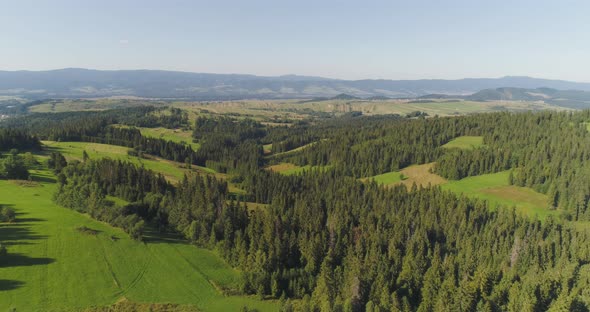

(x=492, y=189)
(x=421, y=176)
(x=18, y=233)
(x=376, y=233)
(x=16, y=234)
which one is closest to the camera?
(x=16, y=234)

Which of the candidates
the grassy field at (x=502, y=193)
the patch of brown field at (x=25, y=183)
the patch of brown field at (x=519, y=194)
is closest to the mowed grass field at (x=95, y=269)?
the patch of brown field at (x=25, y=183)

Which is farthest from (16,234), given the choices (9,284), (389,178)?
(389,178)

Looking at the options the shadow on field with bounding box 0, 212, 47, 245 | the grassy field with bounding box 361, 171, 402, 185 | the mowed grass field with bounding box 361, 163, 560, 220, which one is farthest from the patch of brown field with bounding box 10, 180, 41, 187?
the grassy field with bounding box 361, 171, 402, 185

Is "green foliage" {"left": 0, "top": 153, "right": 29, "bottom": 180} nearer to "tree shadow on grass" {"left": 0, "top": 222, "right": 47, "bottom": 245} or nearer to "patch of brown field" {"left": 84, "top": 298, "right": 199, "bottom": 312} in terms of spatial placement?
"tree shadow on grass" {"left": 0, "top": 222, "right": 47, "bottom": 245}

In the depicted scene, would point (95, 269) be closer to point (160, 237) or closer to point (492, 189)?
point (160, 237)

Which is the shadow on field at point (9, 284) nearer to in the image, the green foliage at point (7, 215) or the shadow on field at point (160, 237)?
the shadow on field at point (160, 237)

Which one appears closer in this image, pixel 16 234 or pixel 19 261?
pixel 19 261

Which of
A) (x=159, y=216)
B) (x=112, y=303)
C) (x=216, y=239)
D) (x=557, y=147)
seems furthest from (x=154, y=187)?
(x=557, y=147)
